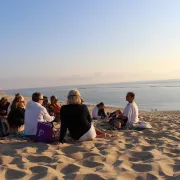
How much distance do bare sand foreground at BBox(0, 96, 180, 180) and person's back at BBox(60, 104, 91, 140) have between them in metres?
0.35

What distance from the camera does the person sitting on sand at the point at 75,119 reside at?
6.03 m

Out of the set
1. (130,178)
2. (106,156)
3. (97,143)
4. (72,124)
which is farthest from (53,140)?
(130,178)

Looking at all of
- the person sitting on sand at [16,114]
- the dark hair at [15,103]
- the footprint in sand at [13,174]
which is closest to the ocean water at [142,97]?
the person sitting on sand at [16,114]

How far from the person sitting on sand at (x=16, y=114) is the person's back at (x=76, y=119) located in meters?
1.60

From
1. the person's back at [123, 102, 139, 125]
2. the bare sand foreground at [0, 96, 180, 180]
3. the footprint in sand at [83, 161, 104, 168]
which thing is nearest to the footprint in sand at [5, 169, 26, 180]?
the bare sand foreground at [0, 96, 180, 180]

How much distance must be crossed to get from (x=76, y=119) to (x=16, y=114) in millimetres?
1908

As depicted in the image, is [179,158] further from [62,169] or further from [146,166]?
[62,169]

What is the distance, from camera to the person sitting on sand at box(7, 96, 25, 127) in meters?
7.05

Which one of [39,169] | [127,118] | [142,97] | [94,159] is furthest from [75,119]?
[142,97]

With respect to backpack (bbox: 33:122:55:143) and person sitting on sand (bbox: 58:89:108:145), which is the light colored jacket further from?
person sitting on sand (bbox: 58:89:108:145)

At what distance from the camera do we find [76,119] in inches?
240

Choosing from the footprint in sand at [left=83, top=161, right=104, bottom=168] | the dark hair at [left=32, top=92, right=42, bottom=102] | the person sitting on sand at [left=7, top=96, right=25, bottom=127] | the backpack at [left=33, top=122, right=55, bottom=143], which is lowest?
the footprint in sand at [left=83, top=161, right=104, bottom=168]

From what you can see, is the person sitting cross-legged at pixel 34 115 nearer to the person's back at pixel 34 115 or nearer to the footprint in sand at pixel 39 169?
the person's back at pixel 34 115

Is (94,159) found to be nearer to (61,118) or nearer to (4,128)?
(61,118)
